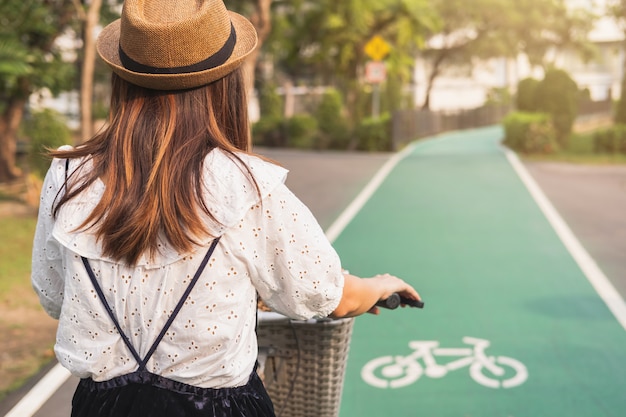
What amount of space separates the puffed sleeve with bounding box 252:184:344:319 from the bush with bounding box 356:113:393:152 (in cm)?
2265

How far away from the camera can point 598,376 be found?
16.4 ft

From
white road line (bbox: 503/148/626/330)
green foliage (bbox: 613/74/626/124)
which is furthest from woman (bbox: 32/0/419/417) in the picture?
green foliage (bbox: 613/74/626/124)

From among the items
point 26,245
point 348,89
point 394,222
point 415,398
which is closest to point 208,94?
point 415,398

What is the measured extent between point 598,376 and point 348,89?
89.7 feet

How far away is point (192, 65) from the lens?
6.43 ft

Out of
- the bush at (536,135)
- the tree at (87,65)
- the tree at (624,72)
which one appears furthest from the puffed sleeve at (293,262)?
the tree at (624,72)

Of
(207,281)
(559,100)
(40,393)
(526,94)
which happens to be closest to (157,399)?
(207,281)

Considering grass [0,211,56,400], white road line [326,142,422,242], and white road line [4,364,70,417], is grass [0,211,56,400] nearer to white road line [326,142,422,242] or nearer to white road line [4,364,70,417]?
white road line [4,364,70,417]

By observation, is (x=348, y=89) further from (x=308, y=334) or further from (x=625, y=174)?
(x=308, y=334)

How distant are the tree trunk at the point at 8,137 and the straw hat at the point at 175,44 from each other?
13.8 meters

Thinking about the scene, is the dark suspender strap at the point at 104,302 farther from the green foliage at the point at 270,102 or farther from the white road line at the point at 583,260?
the green foliage at the point at 270,102

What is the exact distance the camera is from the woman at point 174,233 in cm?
192

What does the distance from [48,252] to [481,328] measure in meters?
4.41

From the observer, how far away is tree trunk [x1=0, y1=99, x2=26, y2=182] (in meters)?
14.9
